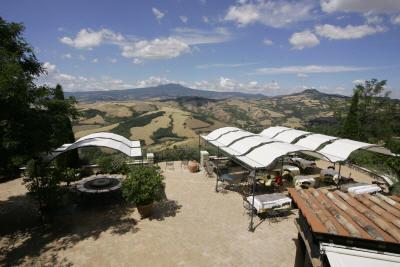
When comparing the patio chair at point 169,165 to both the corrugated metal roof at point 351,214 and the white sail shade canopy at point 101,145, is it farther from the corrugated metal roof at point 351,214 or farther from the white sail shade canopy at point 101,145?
the corrugated metal roof at point 351,214

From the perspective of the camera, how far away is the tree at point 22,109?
780 centimetres

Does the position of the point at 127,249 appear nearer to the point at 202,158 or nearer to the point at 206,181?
the point at 206,181

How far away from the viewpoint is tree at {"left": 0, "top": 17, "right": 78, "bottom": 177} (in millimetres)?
7801

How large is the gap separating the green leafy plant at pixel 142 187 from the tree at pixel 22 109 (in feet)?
10.5

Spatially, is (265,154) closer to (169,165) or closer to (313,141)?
(313,141)

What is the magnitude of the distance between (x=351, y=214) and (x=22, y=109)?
389 inches

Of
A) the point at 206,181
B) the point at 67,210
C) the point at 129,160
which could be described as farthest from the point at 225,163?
the point at 67,210

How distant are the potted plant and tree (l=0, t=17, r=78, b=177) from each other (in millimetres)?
3221

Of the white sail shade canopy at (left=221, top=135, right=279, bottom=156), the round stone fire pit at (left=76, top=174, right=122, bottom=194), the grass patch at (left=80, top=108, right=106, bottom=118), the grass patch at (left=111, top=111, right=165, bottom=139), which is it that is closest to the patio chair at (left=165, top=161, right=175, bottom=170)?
the white sail shade canopy at (left=221, top=135, right=279, bottom=156)

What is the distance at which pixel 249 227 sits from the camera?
9773 millimetres

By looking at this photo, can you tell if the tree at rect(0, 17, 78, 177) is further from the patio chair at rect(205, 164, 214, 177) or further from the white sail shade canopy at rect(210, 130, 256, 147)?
the white sail shade canopy at rect(210, 130, 256, 147)

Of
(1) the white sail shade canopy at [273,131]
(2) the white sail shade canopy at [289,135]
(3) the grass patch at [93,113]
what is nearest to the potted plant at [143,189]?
(2) the white sail shade canopy at [289,135]

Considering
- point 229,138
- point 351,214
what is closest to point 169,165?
point 229,138

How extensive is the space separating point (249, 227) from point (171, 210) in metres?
3.57
